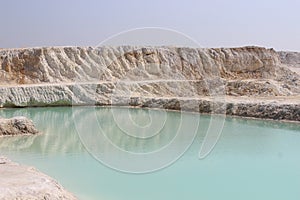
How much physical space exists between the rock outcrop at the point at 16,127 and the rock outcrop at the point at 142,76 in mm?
13638

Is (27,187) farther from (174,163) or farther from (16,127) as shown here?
(16,127)

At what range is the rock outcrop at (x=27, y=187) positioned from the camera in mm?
7555

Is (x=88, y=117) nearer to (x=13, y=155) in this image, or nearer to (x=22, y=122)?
(x=22, y=122)

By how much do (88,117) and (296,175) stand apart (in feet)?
55.7

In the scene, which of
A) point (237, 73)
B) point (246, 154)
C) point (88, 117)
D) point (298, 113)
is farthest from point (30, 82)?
point (246, 154)

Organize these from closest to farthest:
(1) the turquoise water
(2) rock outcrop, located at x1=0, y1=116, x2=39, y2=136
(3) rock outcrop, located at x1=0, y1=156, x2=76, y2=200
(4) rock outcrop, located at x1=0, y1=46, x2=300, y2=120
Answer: (3) rock outcrop, located at x1=0, y1=156, x2=76, y2=200, (1) the turquoise water, (2) rock outcrop, located at x1=0, y1=116, x2=39, y2=136, (4) rock outcrop, located at x1=0, y1=46, x2=300, y2=120

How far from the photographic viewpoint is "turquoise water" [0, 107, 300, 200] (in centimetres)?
998

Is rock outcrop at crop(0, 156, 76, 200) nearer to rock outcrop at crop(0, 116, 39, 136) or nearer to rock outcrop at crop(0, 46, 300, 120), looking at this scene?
rock outcrop at crop(0, 116, 39, 136)

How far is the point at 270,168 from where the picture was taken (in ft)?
41.0

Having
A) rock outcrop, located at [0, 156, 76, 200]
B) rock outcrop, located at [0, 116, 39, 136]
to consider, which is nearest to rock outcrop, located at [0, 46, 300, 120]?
rock outcrop, located at [0, 116, 39, 136]

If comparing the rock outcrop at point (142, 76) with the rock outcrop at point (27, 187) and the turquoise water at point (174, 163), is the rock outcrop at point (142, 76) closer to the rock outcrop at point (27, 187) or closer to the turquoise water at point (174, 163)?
the turquoise water at point (174, 163)

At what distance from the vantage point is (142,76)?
4038cm

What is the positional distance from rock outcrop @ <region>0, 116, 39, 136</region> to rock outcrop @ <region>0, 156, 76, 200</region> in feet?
28.9

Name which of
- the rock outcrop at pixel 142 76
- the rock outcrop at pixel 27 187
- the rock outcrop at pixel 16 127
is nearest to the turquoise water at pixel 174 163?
the rock outcrop at pixel 16 127
